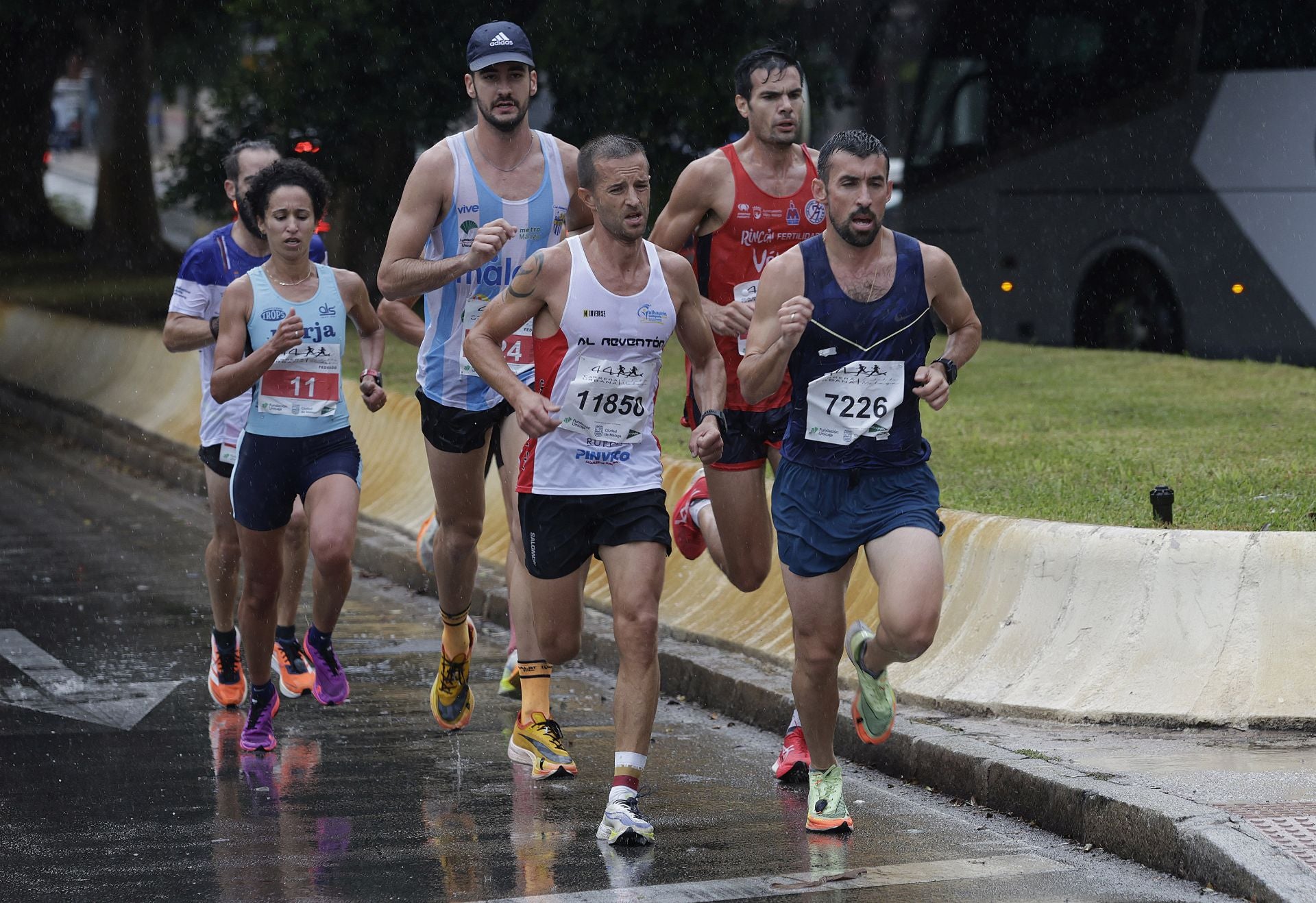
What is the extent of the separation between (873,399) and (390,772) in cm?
224

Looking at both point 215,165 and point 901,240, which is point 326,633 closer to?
point 901,240


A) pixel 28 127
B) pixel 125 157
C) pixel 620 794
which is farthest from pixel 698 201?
pixel 28 127

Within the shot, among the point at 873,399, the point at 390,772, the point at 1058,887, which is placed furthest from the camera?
the point at 390,772

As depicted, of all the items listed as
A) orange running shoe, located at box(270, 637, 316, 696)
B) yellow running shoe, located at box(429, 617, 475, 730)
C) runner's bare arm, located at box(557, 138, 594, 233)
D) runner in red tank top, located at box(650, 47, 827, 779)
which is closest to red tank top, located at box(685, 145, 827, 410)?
runner in red tank top, located at box(650, 47, 827, 779)

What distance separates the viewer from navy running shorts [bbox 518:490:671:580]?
626cm

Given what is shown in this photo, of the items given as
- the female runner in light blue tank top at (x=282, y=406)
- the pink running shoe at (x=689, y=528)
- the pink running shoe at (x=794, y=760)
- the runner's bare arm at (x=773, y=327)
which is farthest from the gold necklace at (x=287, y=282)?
the pink running shoe at (x=794, y=760)

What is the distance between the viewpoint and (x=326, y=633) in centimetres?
817

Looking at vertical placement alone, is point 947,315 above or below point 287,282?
below

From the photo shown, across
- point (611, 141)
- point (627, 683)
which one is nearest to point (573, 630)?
point (627, 683)

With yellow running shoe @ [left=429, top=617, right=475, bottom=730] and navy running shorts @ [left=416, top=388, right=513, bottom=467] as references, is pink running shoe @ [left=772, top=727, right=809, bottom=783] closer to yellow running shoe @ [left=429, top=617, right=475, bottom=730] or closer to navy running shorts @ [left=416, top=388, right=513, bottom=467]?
yellow running shoe @ [left=429, top=617, right=475, bottom=730]

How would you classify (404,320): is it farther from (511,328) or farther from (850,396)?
(850,396)

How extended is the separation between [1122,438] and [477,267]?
5.99 meters

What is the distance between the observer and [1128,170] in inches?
733

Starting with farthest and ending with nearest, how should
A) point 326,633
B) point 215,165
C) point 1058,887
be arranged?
point 215,165 < point 326,633 < point 1058,887
